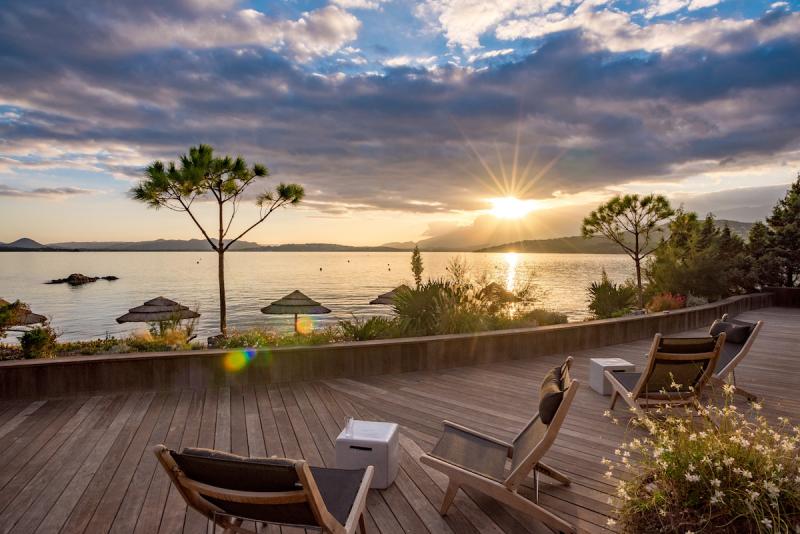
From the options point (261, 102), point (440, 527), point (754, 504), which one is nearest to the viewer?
point (754, 504)

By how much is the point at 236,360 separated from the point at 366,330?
2.13m

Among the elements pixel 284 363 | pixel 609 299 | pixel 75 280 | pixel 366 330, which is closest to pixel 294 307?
pixel 366 330

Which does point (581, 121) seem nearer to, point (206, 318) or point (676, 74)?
point (676, 74)

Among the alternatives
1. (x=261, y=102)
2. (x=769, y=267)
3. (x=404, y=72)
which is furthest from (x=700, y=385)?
(x=769, y=267)

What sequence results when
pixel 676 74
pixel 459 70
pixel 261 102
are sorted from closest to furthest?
pixel 676 74 < pixel 459 70 < pixel 261 102

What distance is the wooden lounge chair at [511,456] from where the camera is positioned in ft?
7.90

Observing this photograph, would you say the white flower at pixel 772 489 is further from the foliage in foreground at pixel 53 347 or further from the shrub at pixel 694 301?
the shrub at pixel 694 301

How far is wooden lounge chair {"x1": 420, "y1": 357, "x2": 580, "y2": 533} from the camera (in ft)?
7.90

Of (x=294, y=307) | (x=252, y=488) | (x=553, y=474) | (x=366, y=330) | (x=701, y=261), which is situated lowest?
(x=294, y=307)

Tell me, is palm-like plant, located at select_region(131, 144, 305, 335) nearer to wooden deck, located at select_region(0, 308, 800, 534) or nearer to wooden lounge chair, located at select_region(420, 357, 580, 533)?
wooden deck, located at select_region(0, 308, 800, 534)

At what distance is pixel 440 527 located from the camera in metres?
2.53

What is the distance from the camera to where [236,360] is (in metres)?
5.30

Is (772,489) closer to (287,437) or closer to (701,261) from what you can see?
(287,437)

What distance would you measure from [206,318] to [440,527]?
4102 centimetres
